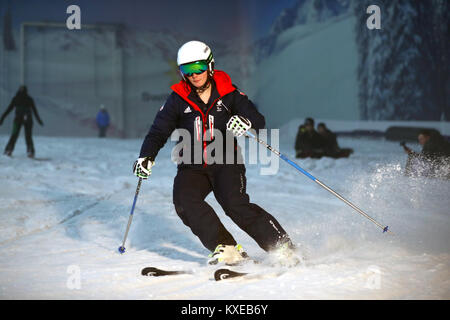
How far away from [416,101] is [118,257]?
10.7m

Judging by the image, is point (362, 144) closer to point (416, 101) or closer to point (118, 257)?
point (416, 101)

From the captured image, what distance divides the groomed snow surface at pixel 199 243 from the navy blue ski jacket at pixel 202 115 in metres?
0.78

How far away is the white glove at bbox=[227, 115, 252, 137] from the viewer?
3033 millimetres

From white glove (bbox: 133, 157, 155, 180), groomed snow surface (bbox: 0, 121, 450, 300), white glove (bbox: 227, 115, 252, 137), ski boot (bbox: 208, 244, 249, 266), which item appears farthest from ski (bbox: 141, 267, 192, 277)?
white glove (bbox: 227, 115, 252, 137)

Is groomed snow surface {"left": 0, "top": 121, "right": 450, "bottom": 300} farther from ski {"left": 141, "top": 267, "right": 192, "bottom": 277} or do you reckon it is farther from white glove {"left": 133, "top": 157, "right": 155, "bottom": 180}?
white glove {"left": 133, "top": 157, "right": 155, "bottom": 180}

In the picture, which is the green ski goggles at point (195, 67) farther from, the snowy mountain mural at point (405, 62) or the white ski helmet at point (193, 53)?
the snowy mountain mural at point (405, 62)

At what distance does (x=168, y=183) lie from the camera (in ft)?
23.4

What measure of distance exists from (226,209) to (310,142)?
6913 mm

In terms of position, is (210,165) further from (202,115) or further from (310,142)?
(310,142)

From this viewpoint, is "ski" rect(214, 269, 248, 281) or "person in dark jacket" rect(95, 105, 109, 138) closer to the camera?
"ski" rect(214, 269, 248, 281)

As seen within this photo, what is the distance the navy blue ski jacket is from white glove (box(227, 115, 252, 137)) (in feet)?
0.49

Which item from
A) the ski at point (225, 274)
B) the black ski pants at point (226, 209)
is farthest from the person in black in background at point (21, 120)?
the ski at point (225, 274)

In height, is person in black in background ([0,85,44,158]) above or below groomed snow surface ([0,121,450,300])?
above
